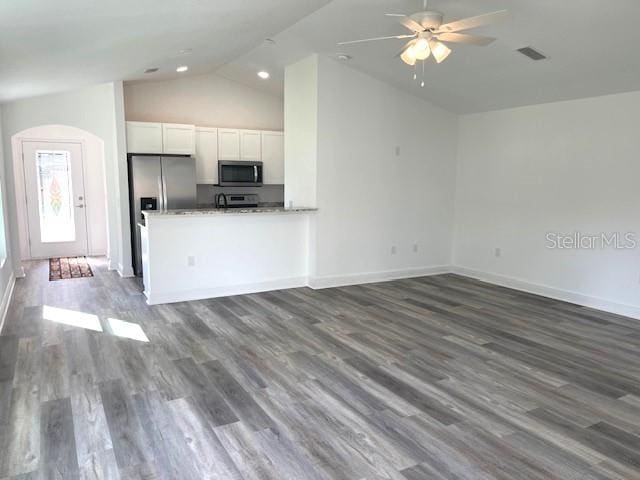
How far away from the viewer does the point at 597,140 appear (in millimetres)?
4988

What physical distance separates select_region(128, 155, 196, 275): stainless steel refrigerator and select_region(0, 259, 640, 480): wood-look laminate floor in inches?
66.4

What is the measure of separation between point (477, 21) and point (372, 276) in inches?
150

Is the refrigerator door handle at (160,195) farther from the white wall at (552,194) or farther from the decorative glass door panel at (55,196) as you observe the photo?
the white wall at (552,194)

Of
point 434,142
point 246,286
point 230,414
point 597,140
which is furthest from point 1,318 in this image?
point 597,140

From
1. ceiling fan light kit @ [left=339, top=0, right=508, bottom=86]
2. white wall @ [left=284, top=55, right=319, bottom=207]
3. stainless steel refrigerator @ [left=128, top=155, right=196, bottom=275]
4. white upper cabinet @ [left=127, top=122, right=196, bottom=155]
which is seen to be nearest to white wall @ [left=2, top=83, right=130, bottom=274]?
stainless steel refrigerator @ [left=128, top=155, right=196, bottom=275]

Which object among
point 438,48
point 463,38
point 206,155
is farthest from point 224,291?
point 463,38

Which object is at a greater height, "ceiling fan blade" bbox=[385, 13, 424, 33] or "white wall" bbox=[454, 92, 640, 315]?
"ceiling fan blade" bbox=[385, 13, 424, 33]

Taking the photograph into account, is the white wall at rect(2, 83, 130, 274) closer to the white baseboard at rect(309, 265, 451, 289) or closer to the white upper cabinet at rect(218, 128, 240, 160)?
the white upper cabinet at rect(218, 128, 240, 160)

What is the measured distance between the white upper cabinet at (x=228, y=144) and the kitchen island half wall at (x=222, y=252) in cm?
223

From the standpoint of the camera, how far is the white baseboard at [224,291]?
5051 millimetres

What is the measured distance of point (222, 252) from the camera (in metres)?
5.38

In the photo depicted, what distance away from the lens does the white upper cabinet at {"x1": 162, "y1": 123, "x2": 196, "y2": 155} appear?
22.2ft

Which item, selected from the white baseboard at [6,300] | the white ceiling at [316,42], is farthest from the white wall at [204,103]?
the white baseboard at [6,300]

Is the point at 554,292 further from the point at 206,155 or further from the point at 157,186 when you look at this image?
the point at 157,186
